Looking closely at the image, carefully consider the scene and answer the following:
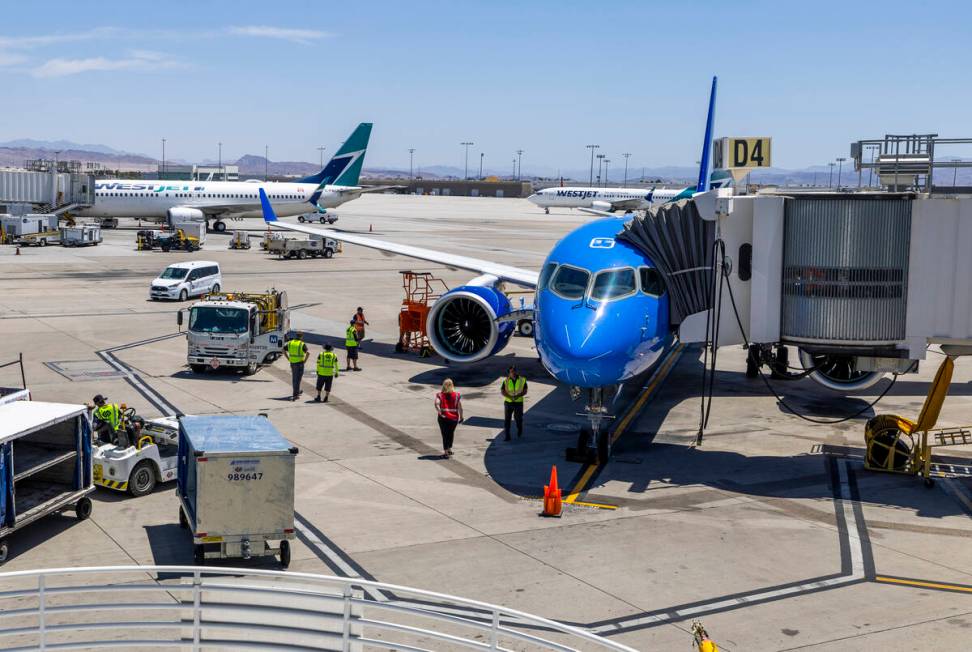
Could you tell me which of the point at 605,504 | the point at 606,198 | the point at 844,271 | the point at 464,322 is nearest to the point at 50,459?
the point at 605,504

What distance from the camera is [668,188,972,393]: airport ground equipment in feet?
71.4

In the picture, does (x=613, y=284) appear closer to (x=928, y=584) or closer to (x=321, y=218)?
(x=928, y=584)

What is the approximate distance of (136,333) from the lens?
1635 inches

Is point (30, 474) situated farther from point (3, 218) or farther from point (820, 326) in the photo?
point (3, 218)

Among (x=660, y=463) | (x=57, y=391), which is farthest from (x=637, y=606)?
(x=57, y=391)

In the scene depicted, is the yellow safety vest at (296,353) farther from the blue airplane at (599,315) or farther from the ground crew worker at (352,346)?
the blue airplane at (599,315)

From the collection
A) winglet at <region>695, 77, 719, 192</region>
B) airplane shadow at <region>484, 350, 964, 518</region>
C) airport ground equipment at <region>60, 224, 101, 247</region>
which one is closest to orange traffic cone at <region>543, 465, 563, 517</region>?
airplane shadow at <region>484, 350, 964, 518</region>

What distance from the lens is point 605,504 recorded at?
2123 cm

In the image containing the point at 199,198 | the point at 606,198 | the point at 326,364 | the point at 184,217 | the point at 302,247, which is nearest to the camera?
the point at 326,364

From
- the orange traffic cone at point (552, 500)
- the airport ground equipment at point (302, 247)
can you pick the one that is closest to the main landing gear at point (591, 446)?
the orange traffic cone at point (552, 500)

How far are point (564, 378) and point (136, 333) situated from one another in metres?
24.7

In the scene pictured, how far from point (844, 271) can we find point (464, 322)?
44.6 ft

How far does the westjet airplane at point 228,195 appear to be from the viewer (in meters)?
89.7

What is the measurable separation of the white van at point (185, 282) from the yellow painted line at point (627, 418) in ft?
81.6
